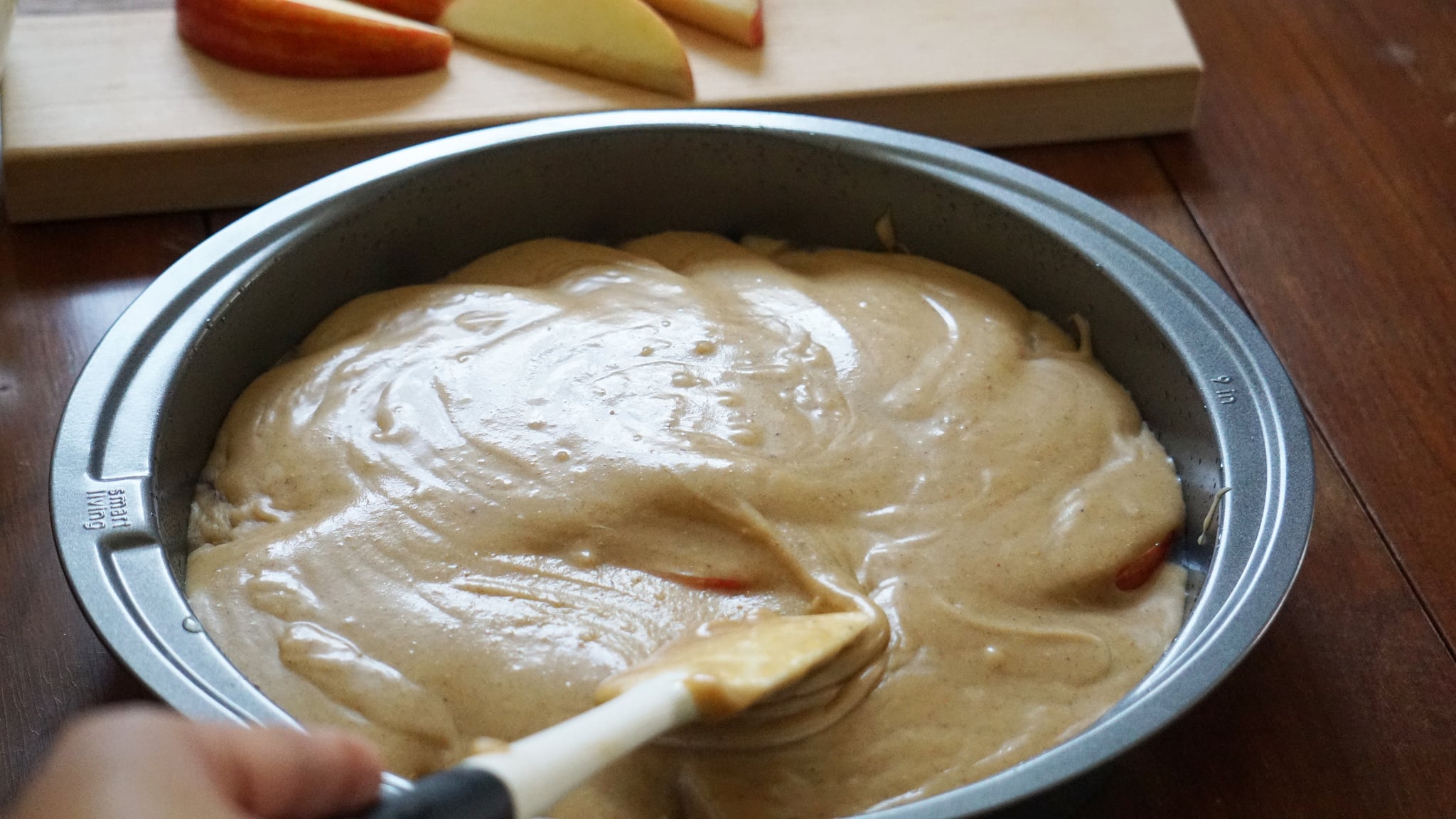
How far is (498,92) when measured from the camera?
Result: 1.41 metres

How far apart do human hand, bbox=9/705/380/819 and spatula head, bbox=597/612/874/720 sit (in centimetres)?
20

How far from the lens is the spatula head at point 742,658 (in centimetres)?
74

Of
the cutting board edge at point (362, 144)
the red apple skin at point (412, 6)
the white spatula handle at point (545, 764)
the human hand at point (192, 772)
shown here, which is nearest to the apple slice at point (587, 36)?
the red apple skin at point (412, 6)

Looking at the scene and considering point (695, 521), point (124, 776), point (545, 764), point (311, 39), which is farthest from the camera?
point (311, 39)

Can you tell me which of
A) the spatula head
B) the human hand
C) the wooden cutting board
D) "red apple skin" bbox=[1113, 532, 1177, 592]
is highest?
the human hand

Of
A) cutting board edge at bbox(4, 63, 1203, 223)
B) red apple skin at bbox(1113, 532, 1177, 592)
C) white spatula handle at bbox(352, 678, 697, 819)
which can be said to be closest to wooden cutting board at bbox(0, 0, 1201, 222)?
cutting board edge at bbox(4, 63, 1203, 223)

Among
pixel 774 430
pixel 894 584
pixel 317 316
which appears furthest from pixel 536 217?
pixel 894 584

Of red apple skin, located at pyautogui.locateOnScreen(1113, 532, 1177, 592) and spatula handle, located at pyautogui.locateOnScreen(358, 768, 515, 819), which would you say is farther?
red apple skin, located at pyautogui.locateOnScreen(1113, 532, 1177, 592)

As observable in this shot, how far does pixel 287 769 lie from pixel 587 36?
1.03 meters

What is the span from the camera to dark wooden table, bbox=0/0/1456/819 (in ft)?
3.03

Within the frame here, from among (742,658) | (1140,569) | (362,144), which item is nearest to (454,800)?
(742,658)

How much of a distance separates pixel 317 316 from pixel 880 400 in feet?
1.63

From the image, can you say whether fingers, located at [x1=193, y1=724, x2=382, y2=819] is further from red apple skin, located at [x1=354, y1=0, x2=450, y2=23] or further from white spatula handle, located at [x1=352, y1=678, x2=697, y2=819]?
red apple skin, located at [x1=354, y1=0, x2=450, y2=23]

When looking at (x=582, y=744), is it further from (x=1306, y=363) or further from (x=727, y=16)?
(x=727, y=16)
